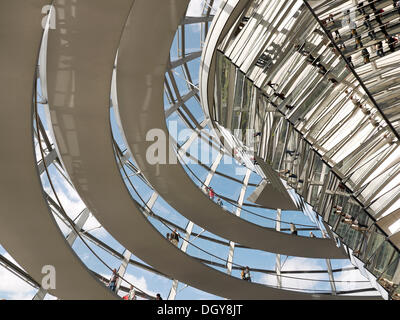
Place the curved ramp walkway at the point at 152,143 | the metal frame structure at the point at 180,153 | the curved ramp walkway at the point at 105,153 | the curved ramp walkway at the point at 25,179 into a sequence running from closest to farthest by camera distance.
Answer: the curved ramp walkway at the point at 25,179 < the curved ramp walkway at the point at 105,153 < the curved ramp walkway at the point at 152,143 < the metal frame structure at the point at 180,153

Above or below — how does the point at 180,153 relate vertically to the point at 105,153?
above

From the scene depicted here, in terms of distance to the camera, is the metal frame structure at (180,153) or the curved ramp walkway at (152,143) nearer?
the curved ramp walkway at (152,143)

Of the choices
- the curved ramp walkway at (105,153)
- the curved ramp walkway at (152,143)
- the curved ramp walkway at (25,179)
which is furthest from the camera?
the curved ramp walkway at (152,143)

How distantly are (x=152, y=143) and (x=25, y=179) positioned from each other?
404 cm

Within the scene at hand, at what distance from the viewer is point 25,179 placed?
8.86 m

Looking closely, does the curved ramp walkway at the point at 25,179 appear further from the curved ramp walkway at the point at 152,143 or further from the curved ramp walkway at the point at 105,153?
the curved ramp walkway at the point at 152,143

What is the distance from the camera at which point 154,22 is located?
8.81 m

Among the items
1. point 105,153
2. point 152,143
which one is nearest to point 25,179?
point 105,153

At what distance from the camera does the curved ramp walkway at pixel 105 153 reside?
8.37m

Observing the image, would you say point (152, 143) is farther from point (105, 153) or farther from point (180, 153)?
point (180, 153)

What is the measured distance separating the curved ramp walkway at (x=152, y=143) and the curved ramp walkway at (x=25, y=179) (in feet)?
8.12

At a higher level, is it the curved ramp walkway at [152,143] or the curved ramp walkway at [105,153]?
the curved ramp walkway at [152,143]

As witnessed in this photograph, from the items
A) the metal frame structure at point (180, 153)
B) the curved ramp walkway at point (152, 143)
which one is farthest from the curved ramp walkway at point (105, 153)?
the curved ramp walkway at point (152, 143)
